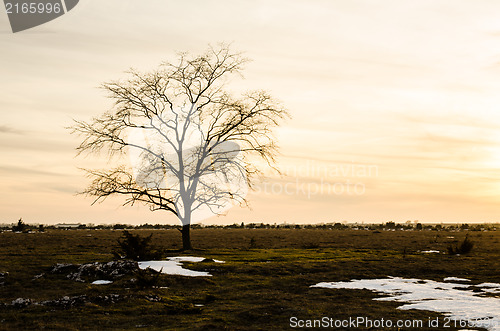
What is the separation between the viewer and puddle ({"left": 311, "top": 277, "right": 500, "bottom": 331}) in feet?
51.1

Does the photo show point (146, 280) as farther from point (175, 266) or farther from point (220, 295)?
point (175, 266)

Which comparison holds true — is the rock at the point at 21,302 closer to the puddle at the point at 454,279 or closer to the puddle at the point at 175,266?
the puddle at the point at 175,266

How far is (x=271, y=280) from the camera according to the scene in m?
23.8

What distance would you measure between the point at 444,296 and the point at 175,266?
14.1m

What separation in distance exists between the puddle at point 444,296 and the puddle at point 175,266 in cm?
655

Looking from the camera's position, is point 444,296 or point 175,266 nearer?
point 444,296

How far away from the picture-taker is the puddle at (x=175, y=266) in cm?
2462

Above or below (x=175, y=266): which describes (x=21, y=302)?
below

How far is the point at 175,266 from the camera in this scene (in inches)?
1055

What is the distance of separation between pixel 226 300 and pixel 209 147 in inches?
820

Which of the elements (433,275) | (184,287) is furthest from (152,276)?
(433,275)

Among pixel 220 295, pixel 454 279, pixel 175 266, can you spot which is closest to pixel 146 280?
pixel 220 295

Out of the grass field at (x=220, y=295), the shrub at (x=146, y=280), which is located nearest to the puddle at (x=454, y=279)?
the grass field at (x=220, y=295)

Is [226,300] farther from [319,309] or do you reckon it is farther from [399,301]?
[399,301]
